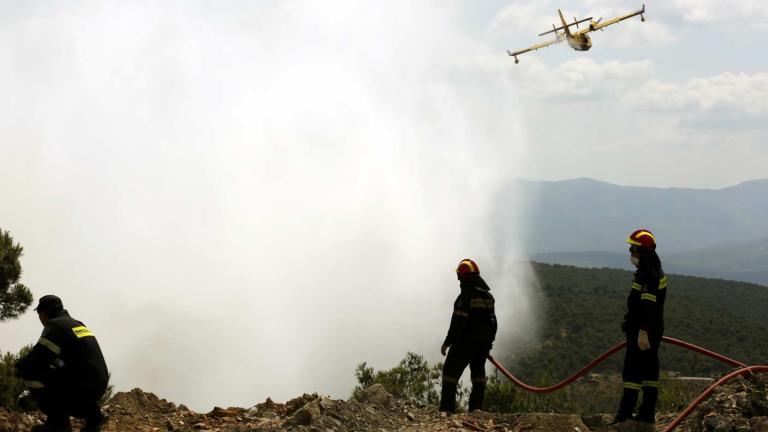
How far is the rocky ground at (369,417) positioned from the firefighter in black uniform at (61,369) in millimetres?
2359

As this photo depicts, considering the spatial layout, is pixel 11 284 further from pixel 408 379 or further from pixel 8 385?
pixel 408 379

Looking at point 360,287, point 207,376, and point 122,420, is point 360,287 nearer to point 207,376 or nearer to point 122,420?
point 207,376

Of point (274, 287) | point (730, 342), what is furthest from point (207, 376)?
point (730, 342)

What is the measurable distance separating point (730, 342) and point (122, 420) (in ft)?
173

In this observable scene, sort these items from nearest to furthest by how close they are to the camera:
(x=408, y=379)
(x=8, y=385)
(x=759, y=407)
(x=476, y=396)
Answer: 1. (x=759, y=407)
2. (x=8, y=385)
3. (x=476, y=396)
4. (x=408, y=379)

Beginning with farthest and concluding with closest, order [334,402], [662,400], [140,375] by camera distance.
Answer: [140,375] → [662,400] → [334,402]

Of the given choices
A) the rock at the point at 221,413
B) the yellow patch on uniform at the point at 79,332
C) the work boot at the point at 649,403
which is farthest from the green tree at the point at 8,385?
the work boot at the point at 649,403

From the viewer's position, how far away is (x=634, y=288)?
9414mm

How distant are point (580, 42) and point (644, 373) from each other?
33812 mm

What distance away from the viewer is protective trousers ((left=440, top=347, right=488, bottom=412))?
11.7 m

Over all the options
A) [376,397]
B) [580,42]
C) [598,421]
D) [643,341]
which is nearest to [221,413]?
[376,397]

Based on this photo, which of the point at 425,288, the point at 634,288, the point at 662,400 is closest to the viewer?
the point at 634,288

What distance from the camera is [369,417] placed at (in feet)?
36.1

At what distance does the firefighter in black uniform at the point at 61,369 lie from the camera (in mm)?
7809
